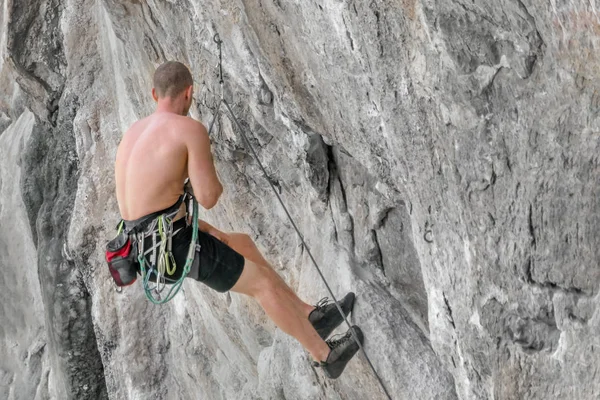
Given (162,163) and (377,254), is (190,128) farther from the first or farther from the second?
(377,254)

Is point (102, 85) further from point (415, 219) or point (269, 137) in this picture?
point (415, 219)

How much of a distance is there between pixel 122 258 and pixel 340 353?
55.4 inches

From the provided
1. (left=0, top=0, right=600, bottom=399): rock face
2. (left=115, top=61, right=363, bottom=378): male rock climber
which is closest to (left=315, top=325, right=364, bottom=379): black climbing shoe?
(left=115, top=61, right=363, bottom=378): male rock climber

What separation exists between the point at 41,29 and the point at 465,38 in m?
6.90

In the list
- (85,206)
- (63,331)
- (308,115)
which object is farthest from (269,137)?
(63,331)

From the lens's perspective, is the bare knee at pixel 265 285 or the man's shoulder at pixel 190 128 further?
the bare knee at pixel 265 285

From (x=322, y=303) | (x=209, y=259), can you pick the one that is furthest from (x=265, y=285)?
(x=322, y=303)

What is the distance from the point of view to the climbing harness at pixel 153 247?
4.25 metres

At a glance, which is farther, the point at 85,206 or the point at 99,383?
the point at 99,383

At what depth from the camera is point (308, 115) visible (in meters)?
4.54

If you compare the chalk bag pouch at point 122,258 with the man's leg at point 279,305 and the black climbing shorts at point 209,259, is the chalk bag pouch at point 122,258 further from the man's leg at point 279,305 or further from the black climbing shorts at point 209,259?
the man's leg at point 279,305

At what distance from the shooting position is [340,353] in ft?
14.6

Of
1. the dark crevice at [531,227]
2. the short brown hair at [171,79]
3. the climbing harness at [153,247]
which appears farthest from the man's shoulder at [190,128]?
the dark crevice at [531,227]

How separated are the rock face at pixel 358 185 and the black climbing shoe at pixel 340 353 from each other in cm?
11
